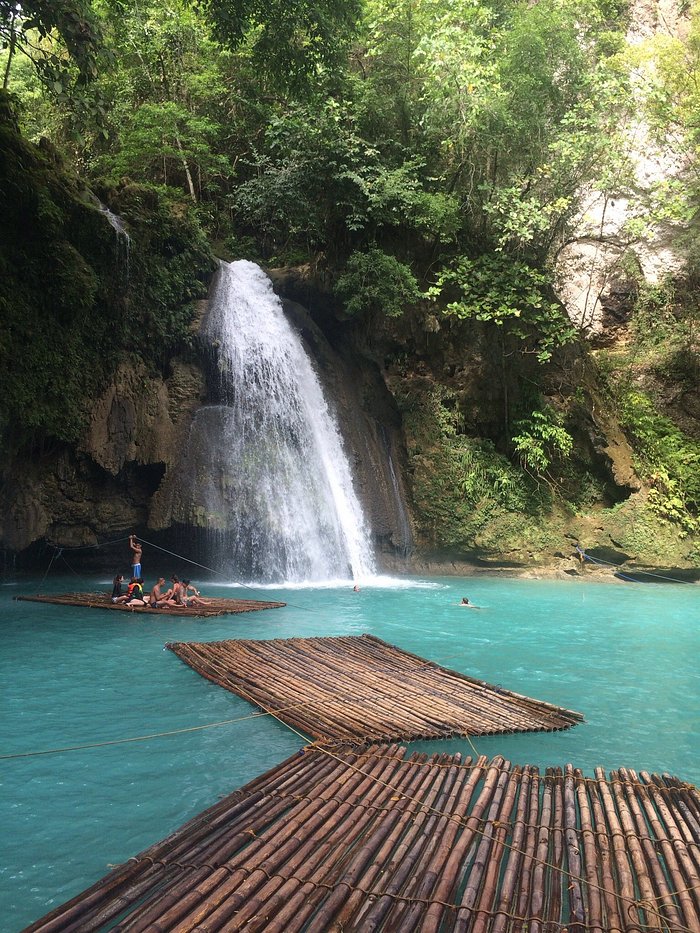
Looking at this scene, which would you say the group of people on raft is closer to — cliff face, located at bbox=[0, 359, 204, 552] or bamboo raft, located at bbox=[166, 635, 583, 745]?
bamboo raft, located at bbox=[166, 635, 583, 745]

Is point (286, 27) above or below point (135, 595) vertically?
above

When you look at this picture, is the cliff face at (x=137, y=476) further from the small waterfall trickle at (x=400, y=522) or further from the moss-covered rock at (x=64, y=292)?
the moss-covered rock at (x=64, y=292)

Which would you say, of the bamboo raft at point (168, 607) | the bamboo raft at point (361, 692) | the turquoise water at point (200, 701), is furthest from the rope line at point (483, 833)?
the bamboo raft at point (168, 607)

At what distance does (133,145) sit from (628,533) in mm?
17671

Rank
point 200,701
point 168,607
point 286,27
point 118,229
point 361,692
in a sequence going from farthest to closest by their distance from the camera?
point 118,229 < point 168,607 < point 286,27 < point 361,692 < point 200,701

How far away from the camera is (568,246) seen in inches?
973

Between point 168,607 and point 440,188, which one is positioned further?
point 440,188

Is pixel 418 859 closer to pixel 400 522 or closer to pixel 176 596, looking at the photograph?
pixel 176 596

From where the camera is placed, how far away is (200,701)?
668 cm

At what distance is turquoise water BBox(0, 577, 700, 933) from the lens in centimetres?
426

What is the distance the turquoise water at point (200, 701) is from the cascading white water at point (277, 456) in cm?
195

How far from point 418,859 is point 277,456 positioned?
12968 millimetres

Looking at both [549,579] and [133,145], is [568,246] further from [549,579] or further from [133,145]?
[133,145]

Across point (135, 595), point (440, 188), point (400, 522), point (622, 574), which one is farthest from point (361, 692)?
point (440, 188)
